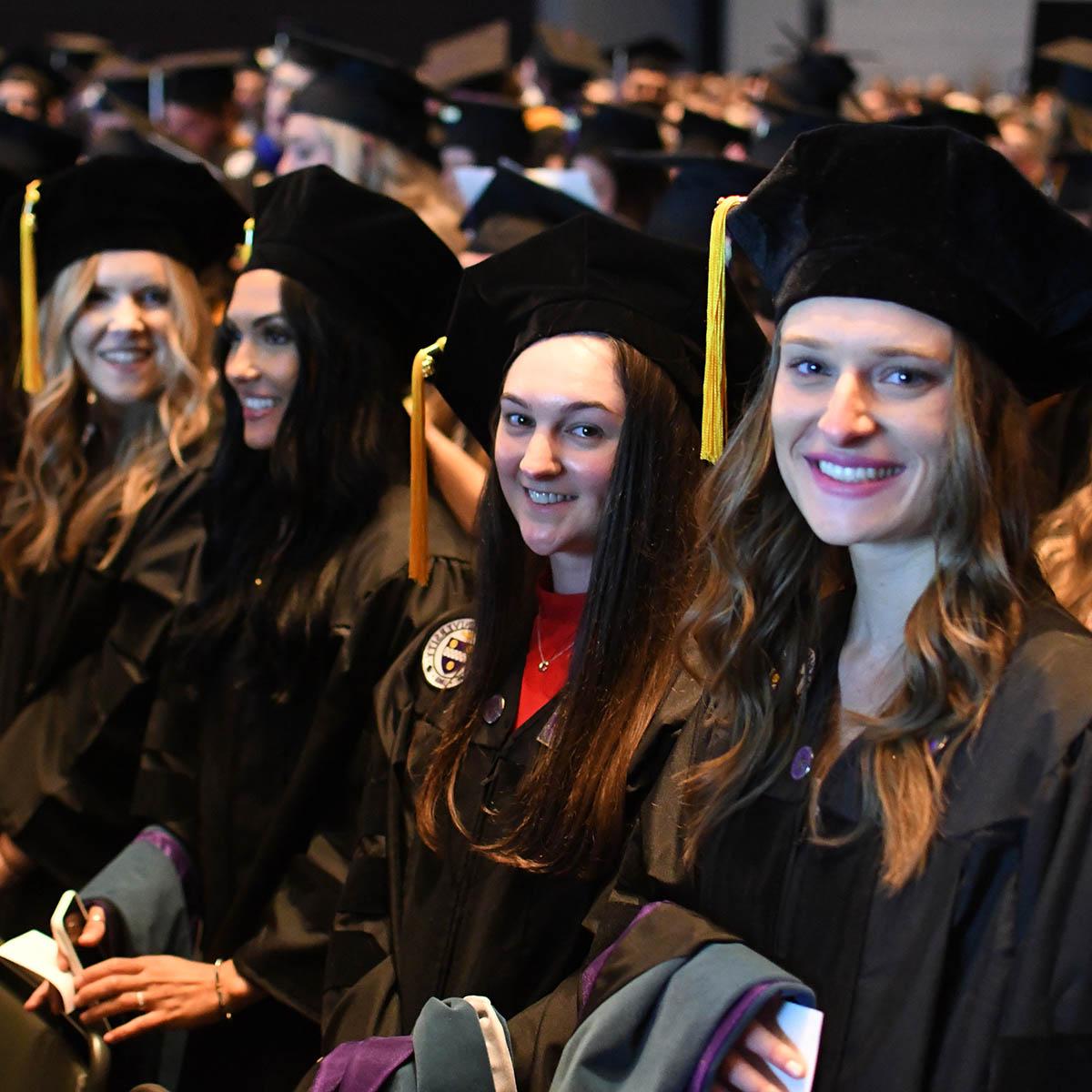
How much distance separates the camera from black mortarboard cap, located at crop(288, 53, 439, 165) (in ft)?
16.3

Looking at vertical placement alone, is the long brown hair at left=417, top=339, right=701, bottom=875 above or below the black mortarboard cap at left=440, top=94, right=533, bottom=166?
below

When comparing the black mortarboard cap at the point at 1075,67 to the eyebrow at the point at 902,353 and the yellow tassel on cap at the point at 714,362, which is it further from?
the eyebrow at the point at 902,353

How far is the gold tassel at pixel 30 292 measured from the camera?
3418 mm

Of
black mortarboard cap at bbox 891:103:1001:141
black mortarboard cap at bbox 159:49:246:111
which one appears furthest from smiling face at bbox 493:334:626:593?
black mortarboard cap at bbox 159:49:246:111

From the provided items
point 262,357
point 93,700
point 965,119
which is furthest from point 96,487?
point 965,119

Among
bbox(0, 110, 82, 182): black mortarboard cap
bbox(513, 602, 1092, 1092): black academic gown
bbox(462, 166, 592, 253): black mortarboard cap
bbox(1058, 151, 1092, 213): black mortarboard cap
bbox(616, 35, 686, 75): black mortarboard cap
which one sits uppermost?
bbox(616, 35, 686, 75): black mortarboard cap

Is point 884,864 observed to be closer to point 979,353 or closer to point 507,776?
point 979,353

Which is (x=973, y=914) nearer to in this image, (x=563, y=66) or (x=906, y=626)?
(x=906, y=626)

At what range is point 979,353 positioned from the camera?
1.64 metres

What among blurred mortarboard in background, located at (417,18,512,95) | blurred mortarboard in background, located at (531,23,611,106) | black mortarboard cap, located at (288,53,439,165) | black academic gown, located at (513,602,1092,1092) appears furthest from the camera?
blurred mortarboard in background, located at (531,23,611,106)

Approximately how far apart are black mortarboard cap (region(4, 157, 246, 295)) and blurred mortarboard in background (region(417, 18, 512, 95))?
149 inches

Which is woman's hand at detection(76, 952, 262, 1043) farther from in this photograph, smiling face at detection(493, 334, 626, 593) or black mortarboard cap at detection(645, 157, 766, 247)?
black mortarboard cap at detection(645, 157, 766, 247)

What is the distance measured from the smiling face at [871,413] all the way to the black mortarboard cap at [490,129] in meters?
4.79

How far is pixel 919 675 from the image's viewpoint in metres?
→ 1.65
